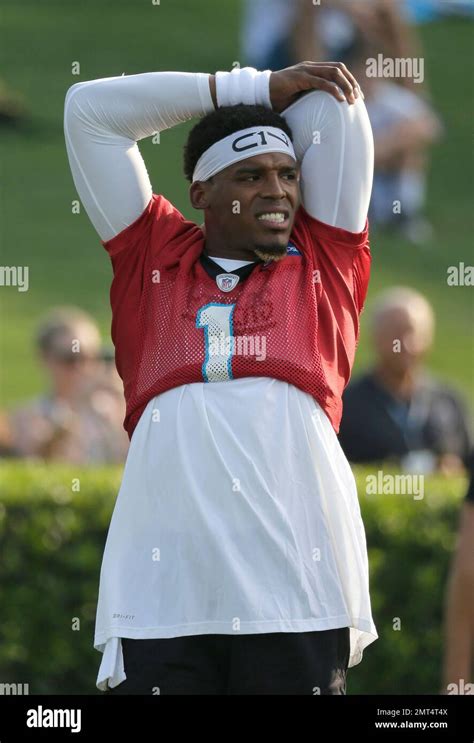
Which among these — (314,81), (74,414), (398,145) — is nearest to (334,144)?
(314,81)

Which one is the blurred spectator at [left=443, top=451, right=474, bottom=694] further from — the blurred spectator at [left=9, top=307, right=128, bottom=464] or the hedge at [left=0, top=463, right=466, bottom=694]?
the blurred spectator at [left=9, top=307, right=128, bottom=464]

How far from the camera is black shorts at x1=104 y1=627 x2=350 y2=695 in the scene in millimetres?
3338

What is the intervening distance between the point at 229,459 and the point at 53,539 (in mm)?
3403

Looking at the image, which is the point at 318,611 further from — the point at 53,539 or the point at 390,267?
the point at 390,267

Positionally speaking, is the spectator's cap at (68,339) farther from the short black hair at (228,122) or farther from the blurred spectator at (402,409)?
the short black hair at (228,122)

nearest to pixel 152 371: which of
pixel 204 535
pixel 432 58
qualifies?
pixel 204 535

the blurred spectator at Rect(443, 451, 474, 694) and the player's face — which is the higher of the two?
the player's face

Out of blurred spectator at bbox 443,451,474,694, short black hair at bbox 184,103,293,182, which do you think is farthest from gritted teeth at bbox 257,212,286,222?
blurred spectator at bbox 443,451,474,694

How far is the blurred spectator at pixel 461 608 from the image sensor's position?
4.61 meters

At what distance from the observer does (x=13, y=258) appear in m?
11.2

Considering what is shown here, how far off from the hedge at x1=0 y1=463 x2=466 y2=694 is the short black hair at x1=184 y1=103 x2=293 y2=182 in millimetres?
3192

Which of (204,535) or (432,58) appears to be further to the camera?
(432,58)

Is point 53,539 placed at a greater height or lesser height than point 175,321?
lesser

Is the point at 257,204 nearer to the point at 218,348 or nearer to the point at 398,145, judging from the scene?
the point at 218,348
